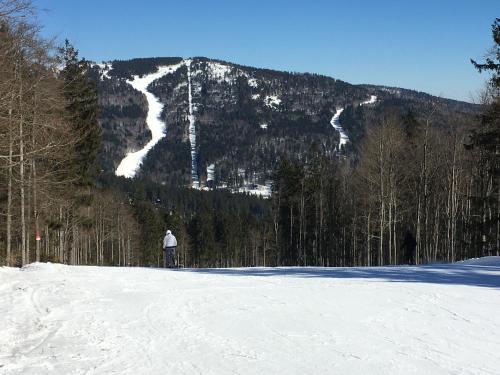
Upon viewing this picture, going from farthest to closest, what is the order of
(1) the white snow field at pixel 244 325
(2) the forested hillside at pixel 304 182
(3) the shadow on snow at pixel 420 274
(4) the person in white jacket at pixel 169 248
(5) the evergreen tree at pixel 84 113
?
(5) the evergreen tree at pixel 84 113
(4) the person in white jacket at pixel 169 248
(2) the forested hillside at pixel 304 182
(3) the shadow on snow at pixel 420 274
(1) the white snow field at pixel 244 325

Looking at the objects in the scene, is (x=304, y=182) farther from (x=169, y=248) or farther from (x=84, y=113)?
(x=169, y=248)

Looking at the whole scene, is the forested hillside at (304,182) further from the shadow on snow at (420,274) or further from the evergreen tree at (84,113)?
the shadow on snow at (420,274)

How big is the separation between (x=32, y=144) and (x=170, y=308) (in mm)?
11864

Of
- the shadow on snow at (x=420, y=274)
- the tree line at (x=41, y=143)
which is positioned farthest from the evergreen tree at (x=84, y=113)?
the shadow on snow at (x=420, y=274)

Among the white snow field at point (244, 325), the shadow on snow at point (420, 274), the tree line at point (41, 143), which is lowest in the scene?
the shadow on snow at point (420, 274)

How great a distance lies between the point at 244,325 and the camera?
29.2 feet

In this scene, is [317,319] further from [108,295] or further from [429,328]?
[108,295]

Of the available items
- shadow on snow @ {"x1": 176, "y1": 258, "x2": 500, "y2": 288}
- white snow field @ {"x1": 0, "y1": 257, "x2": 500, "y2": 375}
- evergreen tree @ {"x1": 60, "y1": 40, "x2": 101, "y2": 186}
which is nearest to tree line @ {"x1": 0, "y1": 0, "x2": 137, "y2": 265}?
evergreen tree @ {"x1": 60, "y1": 40, "x2": 101, "y2": 186}

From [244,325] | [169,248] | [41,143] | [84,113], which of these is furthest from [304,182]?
[244,325]

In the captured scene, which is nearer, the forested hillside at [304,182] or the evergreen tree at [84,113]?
the forested hillside at [304,182]

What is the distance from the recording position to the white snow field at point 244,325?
6.91m

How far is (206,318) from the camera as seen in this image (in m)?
9.43

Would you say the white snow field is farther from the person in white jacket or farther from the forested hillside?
the person in white jacket

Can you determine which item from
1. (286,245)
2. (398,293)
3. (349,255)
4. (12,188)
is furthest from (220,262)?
(398,293)
